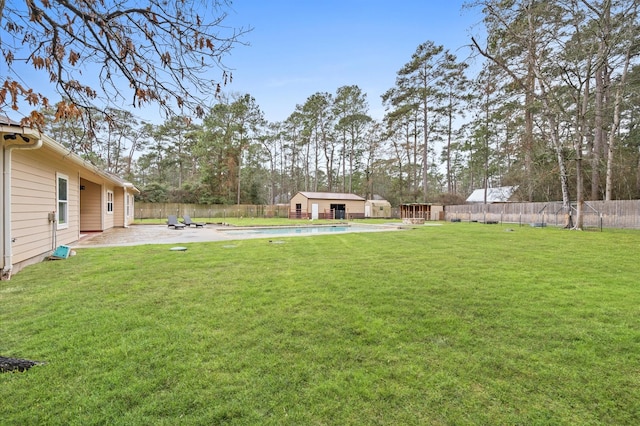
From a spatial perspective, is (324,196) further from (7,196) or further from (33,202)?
(7,196)

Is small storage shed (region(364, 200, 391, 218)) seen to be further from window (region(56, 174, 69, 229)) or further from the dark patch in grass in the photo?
the dark patch in grass

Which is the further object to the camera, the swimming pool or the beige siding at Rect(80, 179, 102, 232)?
the swimming pool

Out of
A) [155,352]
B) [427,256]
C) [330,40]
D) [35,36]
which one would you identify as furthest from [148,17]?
[427,256]

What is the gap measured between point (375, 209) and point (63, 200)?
26920 mm

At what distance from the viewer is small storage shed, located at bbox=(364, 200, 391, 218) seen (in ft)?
103

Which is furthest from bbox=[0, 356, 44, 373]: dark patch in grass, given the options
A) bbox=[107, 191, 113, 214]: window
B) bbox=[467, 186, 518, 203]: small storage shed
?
bbox=[467, 186, 518, 203]: small storage shed

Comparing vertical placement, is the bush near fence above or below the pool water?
above

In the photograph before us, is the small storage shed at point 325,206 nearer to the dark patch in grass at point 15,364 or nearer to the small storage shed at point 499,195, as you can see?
the small storage shed at point 499,195

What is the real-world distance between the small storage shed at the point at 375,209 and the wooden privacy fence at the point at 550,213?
6.75 metres

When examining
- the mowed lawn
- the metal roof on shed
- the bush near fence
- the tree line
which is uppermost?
the tree line

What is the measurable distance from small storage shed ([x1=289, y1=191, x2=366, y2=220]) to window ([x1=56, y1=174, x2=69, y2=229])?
20.8m

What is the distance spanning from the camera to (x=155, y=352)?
7.73 feet

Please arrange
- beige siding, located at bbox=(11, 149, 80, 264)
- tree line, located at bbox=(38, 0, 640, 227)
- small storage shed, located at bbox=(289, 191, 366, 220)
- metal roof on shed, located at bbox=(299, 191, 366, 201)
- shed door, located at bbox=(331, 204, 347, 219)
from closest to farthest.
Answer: beige siding, located at bbox=(11, 149, 80, 264) < tree line, located at bbox=(38, 0, 640, 227) < small storage shed, located at bbox=(289, 191, 366, 220) < metal roof on shed, located at bbox=(299, 191, 366, 201) < shed door, located at bbox=(331, 204, 347, 219)

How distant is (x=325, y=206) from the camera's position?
28.6m
